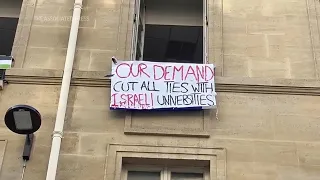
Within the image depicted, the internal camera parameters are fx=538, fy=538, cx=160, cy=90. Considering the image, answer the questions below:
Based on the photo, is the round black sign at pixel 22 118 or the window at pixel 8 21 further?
the window at pixel 8 21

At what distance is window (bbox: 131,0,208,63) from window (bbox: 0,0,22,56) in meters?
2.53

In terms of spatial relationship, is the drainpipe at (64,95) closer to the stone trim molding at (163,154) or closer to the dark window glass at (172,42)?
the stone trim molding at (163,154)

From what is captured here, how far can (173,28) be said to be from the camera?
10680 millimetres

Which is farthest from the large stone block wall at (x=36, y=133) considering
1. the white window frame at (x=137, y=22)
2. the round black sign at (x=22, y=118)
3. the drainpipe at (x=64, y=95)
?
the white window frame at (x=137, y=22)

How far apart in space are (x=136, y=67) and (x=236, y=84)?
64.7 inches

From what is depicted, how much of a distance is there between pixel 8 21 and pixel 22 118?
14.2 ft

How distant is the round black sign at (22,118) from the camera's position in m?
7.01

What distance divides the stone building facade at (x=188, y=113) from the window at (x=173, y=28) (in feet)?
3.26

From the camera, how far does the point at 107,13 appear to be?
9578mm

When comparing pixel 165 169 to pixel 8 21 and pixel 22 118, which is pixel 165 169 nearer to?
pixel 22 118

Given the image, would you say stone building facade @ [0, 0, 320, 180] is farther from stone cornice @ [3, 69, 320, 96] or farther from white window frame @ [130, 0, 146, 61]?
white window frame @ [130, 0, 146, 61]

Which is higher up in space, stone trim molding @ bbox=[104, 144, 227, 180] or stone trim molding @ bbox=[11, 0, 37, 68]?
stone trim molding @ bbox=[11, 0, 37, 68]
